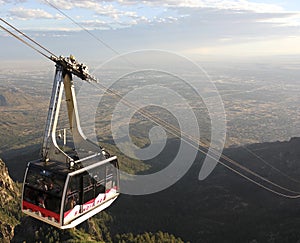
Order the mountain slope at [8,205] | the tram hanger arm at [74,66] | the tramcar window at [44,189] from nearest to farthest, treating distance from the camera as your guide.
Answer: the tramcar window at [44,189], the tram hanger arm at [74,66], the mountain slope at [8,205]

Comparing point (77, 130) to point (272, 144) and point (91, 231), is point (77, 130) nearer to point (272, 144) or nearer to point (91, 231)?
point (91, 231)

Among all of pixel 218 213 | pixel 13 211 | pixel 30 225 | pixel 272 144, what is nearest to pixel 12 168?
pixel 13 211

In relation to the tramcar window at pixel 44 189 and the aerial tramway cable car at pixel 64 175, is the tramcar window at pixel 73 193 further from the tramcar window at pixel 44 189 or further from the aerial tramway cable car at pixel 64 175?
the tramcar window at pixel 44 189

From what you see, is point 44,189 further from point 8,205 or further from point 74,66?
point 8,205

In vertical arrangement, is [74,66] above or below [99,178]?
above

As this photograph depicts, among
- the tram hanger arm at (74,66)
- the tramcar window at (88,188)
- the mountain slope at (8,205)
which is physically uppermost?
the tram hanger arm at (74,66)

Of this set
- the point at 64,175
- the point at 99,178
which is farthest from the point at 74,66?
the point at 99,178

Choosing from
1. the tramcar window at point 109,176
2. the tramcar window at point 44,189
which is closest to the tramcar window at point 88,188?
the tramcar window at point 109,176

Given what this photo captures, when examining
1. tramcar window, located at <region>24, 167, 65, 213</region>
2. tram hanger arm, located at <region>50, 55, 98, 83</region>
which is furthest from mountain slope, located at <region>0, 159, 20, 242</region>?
tram hanger arm, located at <region>50, 55, 98, 83</region>

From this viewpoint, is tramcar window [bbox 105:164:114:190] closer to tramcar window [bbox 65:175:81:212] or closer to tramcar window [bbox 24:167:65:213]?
tramcar window [bbox 65:175:81:212]
